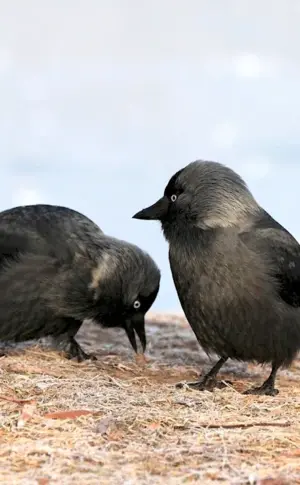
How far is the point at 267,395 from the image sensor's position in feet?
21.7

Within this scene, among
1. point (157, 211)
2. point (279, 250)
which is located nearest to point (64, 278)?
point (157, 211)

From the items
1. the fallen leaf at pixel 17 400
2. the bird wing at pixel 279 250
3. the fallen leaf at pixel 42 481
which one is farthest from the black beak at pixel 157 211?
the fallen leaf at pixel 42 481

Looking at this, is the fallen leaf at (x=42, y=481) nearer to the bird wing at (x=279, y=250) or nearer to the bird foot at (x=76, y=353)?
the bird wing at (x=279, y=250)

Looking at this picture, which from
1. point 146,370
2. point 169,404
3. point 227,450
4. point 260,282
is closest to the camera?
point 227,450

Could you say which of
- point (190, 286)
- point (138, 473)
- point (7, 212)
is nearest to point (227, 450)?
point (138, 473)

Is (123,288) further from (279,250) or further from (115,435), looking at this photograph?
(115,435)

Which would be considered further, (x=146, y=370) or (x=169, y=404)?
(x=146, y=370)

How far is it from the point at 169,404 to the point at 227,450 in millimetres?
1215

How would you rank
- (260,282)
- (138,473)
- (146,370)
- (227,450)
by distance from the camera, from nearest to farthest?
(138,473), (227,450), (260,282), (146,370)

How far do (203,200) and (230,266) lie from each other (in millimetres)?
699

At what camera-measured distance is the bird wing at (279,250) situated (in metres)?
6.59

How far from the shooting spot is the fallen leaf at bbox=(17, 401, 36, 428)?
4.95 m

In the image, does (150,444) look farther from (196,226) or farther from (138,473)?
(196,226)

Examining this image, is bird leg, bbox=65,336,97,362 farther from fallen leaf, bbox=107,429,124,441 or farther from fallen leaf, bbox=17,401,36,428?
fallen leaf, bbox=107,429,124,441
